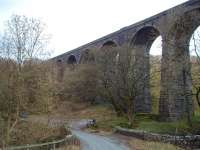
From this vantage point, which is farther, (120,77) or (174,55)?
(120,77)

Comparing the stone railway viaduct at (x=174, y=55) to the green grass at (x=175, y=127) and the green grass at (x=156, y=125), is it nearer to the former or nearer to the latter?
the green grass at (x=175, y=127)

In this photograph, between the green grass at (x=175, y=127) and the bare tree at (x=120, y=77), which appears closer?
the green grass at (x=175, y=127)

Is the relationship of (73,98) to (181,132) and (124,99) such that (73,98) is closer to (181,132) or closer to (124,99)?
(124,99)

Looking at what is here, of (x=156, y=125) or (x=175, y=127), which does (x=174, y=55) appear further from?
(x=156, y=125)

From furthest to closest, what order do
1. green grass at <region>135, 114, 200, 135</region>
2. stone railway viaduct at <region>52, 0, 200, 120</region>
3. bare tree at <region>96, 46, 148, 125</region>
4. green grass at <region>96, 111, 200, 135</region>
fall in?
bare tree at <region>96, 46, 148, 125</region>
stone railway viaduct at <region>52, 0, 200, 120</region>
green grass at <region>96, 111, 200, 135</region>
green grass at <region>135, 114, 200, 135</region>

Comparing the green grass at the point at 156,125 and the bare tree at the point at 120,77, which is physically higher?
the bare tree at the point at 120,77

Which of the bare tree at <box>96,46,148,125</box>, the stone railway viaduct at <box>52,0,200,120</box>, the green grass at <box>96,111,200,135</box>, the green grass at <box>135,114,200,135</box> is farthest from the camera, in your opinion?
the bare tree at <box>96,46,148,125</box>

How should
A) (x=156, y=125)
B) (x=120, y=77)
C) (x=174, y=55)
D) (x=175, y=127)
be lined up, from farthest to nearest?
1. (x=120, y=77)
2. (x=156, y=125)
3. (x=174, y=55)
4. (x=175, y=127)

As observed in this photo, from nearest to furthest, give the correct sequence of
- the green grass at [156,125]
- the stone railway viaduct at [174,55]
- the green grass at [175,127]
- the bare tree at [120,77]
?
the green grass at [175,127], the green grass at [156,125], the stone railway viaduct at [174,55], the bare tree at [120,77]

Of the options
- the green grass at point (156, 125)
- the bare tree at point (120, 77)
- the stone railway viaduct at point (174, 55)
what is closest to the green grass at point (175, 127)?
the green grass at point (156, 125)

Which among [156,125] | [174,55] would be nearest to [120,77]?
[156,125]

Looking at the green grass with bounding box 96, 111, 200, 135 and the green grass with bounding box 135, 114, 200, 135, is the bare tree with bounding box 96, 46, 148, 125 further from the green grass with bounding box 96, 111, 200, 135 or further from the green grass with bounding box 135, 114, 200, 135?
the green grass with bounding box 135, 114, 200, 135

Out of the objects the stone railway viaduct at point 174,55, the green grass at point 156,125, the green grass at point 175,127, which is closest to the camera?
the green grass at point 175,127

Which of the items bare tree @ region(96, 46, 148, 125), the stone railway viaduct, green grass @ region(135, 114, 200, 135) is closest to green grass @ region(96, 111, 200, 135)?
green grass @ region(135, 114, 200, 135)
